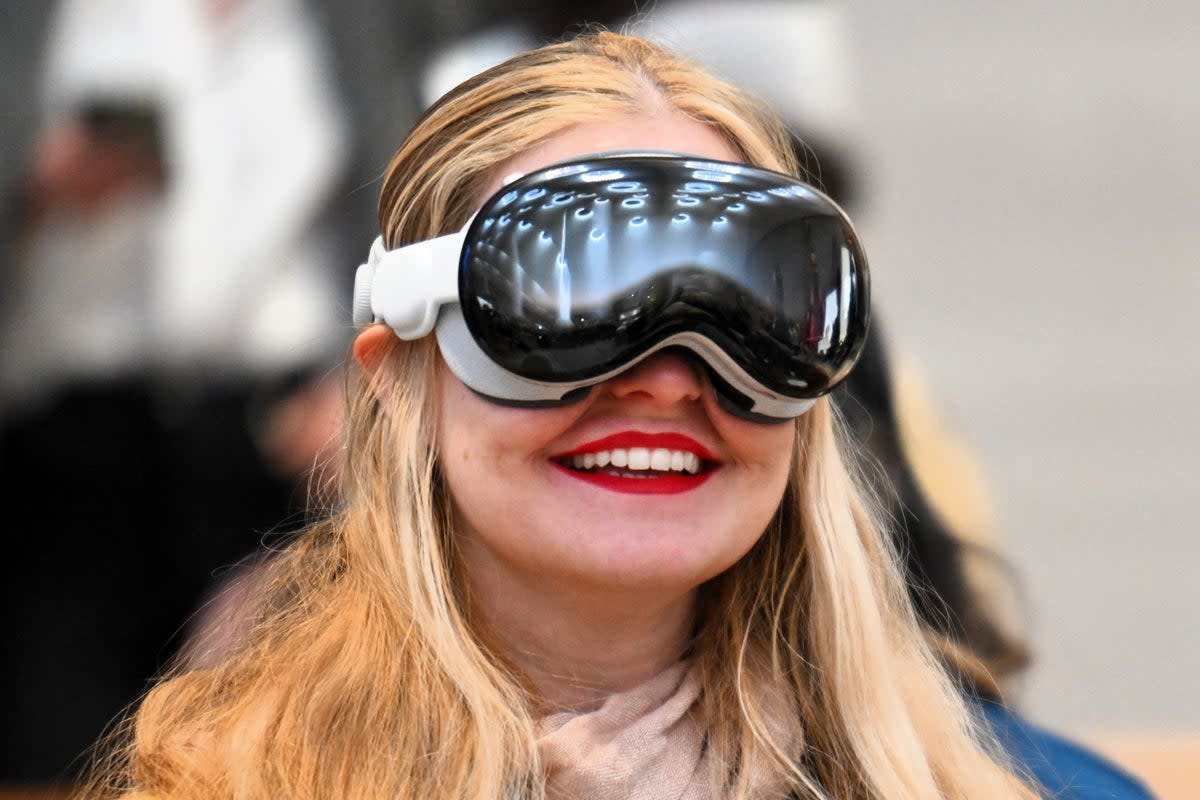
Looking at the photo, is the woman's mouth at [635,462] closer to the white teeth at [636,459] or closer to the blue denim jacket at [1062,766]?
the white teeth at [636,459]

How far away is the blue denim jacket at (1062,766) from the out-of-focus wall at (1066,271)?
2.03 meters

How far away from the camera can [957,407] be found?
3.95 meters

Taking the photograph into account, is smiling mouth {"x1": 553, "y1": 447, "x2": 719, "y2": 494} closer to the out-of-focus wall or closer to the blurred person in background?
the blurred person in background

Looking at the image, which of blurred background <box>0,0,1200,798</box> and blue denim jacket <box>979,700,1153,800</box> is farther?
blurred background <box>0,0,1200,798</box>

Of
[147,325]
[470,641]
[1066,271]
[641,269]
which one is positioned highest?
[641,269]

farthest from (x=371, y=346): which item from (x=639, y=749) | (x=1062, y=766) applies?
(x=1062, y=766)

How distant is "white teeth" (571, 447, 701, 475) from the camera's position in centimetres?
141

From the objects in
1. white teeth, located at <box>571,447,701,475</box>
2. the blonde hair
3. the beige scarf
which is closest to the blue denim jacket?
the blonde hair

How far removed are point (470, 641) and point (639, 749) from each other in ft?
0.64

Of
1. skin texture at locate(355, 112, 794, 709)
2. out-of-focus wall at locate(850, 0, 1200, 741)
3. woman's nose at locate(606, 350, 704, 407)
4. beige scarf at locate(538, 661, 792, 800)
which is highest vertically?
woman's nose at locate(606, 350, 704, 407)

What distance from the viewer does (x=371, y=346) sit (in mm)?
1573

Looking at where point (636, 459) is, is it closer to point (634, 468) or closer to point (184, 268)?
point (634, 468)

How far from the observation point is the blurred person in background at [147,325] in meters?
3.26

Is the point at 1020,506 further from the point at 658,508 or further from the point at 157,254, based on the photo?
the point at 658,508
